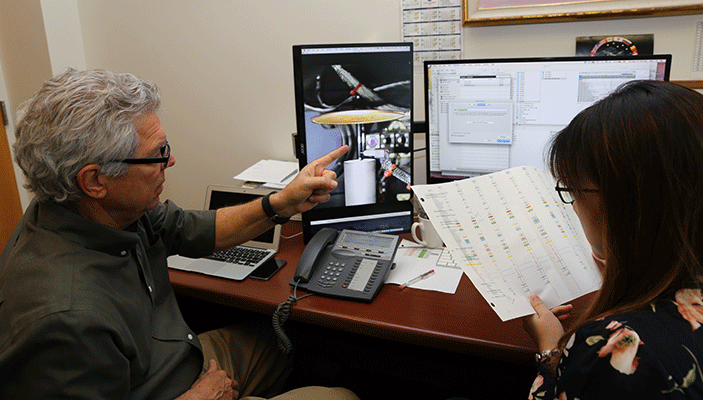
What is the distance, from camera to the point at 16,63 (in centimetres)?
227

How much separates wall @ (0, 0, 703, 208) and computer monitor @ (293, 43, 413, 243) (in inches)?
11.8

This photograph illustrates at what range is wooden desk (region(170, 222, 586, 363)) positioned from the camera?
997 mm

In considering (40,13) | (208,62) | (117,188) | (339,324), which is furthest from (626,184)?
(40,13)

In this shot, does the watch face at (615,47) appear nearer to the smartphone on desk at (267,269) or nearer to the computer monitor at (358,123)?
the computer monitor at (358,123)

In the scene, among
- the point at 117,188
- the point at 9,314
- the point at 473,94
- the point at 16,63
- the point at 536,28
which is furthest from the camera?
the point at 16,63

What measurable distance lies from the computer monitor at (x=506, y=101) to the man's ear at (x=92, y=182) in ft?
2.95

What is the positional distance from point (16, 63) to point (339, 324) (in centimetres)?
209

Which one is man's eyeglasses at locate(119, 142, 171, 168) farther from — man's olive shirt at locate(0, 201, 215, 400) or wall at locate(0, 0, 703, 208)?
wall at locate(0, 0, 703, 208)

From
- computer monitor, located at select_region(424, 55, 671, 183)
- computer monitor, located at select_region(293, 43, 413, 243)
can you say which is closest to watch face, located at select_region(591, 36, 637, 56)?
computer monitor, located at select_region(424, 55, 671, 183)

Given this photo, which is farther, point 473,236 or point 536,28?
point 536,28

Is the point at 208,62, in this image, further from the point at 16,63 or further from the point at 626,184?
the point at 626,184

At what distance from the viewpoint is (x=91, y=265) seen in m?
0.95

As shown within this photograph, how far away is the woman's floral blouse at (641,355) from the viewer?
61 centimetres

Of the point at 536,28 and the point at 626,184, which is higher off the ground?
the point at 536,28
